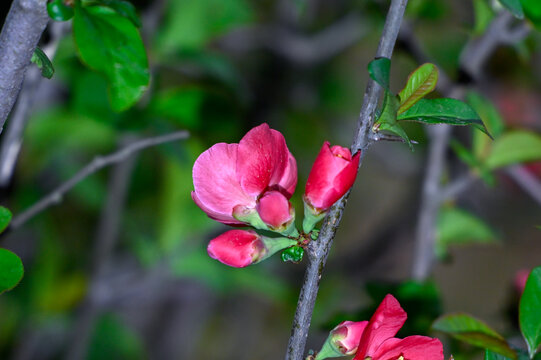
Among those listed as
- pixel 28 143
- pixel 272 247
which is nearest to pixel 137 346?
pixel 28 143

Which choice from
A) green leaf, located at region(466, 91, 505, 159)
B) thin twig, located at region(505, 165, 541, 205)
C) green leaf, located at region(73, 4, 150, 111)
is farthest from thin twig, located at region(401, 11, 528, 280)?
green leaf, located at region(73, 4, 150, 111)

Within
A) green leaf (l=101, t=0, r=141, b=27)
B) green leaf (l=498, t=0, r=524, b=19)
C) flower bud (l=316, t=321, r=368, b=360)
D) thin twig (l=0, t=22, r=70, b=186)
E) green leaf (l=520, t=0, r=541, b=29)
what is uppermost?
green leaf (l=498, t=0, r=524, b=19)

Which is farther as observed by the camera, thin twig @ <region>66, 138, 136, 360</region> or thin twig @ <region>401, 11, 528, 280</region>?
thin twig @ <region>66, 138, 136, 360</region>

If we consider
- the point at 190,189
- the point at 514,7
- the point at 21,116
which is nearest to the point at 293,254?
the point at 514,7

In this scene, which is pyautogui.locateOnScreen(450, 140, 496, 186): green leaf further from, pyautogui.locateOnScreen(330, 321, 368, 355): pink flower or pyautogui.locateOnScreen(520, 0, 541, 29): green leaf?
pyautogui.locateOnScreen(330, 321, 368, 355): pink flower

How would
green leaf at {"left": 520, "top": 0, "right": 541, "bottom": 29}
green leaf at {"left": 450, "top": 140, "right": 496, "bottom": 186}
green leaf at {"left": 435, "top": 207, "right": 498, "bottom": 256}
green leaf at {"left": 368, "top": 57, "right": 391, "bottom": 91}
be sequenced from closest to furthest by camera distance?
green leaf at {"left": 368, "top": 57, "right": 391, "bottom": 91}, green leaf at {"left": 520, "top": 0, "right": 541, "bottom": 29}, green leaf at {"left": 450, "top": 140, "right": 496, "bottom": 186}, green leaf at {"left": 435, "top": 207, "right": 498, "bottom": 256}
